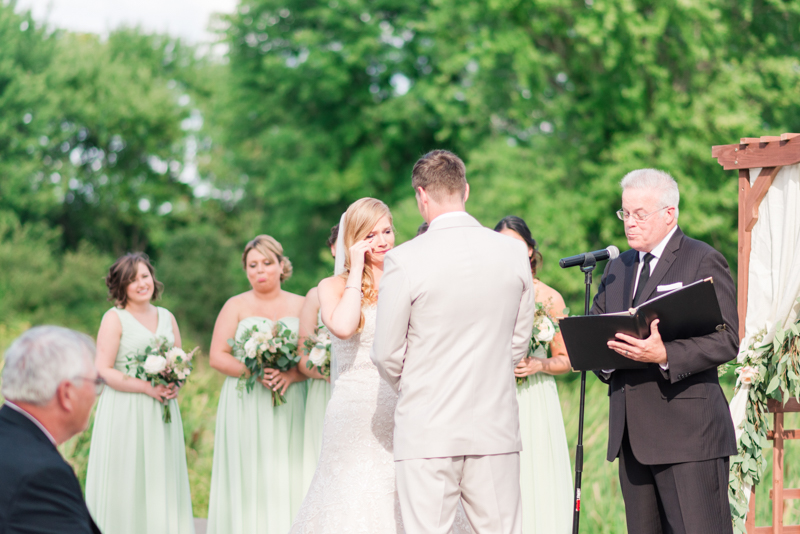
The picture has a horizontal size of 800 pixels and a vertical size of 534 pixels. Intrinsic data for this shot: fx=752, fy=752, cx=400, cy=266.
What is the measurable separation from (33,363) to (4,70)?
84.3 ft

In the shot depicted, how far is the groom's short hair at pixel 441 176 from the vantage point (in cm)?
321

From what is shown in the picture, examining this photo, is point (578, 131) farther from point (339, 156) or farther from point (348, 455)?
point (348, 455)

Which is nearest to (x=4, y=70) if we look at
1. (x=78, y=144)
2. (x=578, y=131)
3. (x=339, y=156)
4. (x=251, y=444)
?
(x=78, y=144)

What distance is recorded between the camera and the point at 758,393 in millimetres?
4551

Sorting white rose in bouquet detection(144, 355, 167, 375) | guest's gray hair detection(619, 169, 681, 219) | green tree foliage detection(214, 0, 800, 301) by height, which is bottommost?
white rose in bouquet detection(144, 355, 167, 375)

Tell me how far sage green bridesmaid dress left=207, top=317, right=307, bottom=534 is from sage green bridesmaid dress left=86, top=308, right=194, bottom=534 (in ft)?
0.98

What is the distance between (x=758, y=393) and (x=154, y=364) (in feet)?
13.1

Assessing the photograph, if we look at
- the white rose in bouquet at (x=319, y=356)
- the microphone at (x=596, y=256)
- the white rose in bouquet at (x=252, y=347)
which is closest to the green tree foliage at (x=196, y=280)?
the white rose in bouquet at (x=252, y=347)

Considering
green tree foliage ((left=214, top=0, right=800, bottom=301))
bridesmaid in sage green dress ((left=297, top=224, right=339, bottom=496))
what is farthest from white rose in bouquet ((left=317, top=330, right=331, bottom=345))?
green tree foliage ((left=214, top=0, right=800, bottom=301))

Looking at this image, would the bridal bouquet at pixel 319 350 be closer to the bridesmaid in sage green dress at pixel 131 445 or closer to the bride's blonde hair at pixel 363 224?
the bridesmaid in sage green dress at pixel 131 445

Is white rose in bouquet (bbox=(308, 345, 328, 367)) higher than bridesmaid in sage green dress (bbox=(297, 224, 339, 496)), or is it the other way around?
white rose in bouquet (bbox=(308, 345, 328, 367))

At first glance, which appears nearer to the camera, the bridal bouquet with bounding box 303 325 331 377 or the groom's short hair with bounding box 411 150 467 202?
the groom's short hair with bounding box 411 150 467 202

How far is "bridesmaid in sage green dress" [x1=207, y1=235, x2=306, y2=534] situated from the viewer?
5.57 m

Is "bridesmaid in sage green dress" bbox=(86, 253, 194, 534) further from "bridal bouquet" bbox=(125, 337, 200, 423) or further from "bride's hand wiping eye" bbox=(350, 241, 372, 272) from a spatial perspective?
"bride's hand wiping eye" bbox=(350, 241, 372, 272)
